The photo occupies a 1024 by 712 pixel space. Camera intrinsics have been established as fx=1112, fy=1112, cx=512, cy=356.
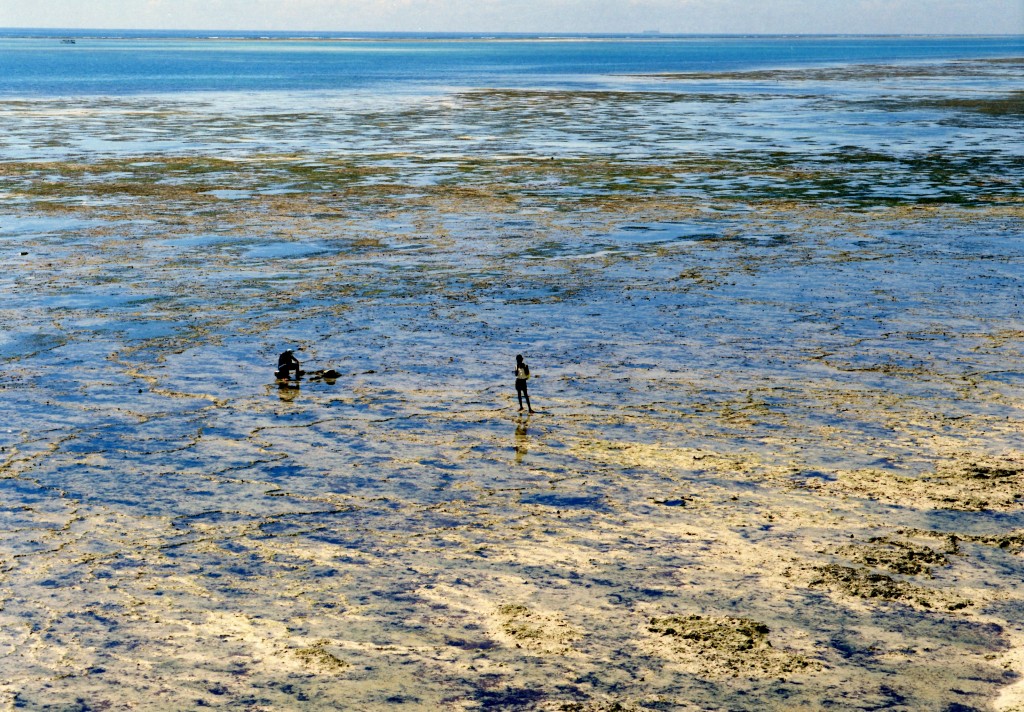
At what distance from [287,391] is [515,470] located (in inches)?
191

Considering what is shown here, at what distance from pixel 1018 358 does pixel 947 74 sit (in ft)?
411

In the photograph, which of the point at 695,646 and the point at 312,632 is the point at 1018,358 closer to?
the point at 695,646

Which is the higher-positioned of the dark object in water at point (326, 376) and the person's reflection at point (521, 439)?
the dark object in water at point (326, 376)

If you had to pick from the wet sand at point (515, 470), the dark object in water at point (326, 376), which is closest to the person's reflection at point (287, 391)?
the wet sand at point (515, 470)

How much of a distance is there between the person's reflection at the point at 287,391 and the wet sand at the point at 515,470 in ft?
1.01

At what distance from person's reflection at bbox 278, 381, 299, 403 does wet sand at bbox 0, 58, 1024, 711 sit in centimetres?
31

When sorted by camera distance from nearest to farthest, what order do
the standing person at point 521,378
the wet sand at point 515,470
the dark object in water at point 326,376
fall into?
the wet sand at point 515,470, the standing person at point 521,378, the dark object in water at point 326,376

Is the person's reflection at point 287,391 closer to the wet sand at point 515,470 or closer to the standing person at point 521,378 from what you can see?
the wet sand at point 515,470

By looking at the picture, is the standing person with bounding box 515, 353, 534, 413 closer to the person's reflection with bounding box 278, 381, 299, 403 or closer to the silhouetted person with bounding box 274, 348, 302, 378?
the person's reflection with bounding box 278, 381, 299, 403

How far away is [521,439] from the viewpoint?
15617 millimetres

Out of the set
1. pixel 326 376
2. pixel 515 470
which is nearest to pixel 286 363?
pixel 326 376

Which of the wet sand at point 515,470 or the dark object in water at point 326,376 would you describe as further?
the dark object in water at point 326,376

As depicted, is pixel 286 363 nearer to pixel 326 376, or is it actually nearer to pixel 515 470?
pixel 326 376

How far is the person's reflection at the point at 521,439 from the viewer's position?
1507cm
